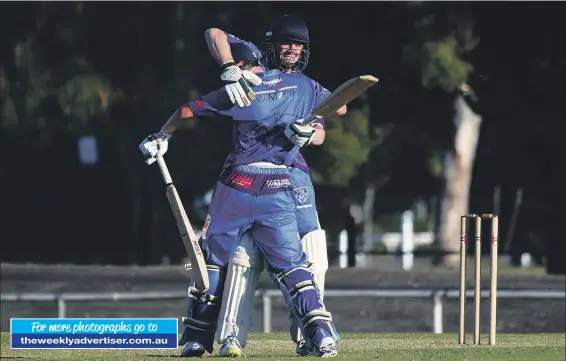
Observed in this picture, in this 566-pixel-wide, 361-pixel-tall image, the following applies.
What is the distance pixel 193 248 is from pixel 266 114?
3.24 ft

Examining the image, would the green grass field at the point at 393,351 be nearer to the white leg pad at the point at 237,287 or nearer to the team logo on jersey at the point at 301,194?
the white leg pad at the point at 237,287

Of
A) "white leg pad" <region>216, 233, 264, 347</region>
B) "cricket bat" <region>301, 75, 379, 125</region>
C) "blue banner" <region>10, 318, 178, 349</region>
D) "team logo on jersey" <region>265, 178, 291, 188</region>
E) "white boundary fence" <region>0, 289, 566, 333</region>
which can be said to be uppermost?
"cricket bat" <region>301, 75, 379, 125</region>

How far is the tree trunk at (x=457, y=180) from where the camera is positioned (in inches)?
1388

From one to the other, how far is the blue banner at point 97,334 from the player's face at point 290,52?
189cm

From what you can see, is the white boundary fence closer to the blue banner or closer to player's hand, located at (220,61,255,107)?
the blue banner

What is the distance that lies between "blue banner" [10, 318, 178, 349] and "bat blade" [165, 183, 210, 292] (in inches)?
12.3

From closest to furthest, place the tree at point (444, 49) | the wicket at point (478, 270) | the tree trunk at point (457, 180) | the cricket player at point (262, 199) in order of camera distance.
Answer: the cricket player at point (262, 199) → the wicket at point (478, 270) → the tree at point (444, 49) → the tree trunk at point (457, 180)

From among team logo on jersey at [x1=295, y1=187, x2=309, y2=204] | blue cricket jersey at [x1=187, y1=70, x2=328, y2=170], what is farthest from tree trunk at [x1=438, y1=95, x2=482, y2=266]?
blue cricket jersey at [x1=187, y1=70, x2=328, y2=170]

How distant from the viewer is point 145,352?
11.8 metres

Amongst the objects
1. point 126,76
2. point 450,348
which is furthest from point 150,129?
point 450,348

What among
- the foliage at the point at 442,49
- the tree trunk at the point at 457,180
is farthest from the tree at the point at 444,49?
the tree trunk at the point at 457,180

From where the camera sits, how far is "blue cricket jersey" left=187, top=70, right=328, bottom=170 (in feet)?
35.0

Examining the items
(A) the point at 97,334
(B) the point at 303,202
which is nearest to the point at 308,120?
(B) the point at 303,202

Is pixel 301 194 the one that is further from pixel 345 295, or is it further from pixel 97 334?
pixel 345 295
